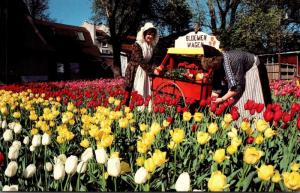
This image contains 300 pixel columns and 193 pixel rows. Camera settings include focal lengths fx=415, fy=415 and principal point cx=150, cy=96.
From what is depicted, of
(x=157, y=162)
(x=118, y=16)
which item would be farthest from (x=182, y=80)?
(x=118, y=16)

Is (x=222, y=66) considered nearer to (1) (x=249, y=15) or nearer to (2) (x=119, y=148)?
(2) (x=119, y=148)

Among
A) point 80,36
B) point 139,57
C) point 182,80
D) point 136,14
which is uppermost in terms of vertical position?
point 136,14

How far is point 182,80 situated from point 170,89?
0.31 meters

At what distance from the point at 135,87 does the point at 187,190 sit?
532 cm

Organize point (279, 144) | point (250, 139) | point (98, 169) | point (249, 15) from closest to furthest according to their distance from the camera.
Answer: point (98, 169)
point (250, 139)
point (279, 144)
point (249, 15)

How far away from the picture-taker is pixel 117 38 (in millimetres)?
29016

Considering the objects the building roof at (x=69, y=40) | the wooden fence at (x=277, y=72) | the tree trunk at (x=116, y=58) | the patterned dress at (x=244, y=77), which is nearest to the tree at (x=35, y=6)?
the building roof at (x=69, y=40)

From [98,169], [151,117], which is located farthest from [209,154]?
[151,117]

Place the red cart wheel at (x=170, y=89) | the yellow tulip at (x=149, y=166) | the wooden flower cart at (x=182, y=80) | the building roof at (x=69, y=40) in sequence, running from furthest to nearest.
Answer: the building roof at (x=69, y=40), the red cart wheel at (x=170, y=89), the wooden flower cart at (x=182, y=80), the yellow tulip at (x=149, y=166)

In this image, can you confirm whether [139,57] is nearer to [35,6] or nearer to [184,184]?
[184,184]

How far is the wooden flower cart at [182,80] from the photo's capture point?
6.14m

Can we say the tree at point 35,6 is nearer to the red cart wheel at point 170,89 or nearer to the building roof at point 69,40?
the building roof at point 69,40

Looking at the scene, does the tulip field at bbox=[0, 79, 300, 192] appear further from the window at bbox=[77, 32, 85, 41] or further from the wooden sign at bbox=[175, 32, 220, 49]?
the window at bbox=[77, 32, 85, 41]

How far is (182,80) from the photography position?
6.45 meters
